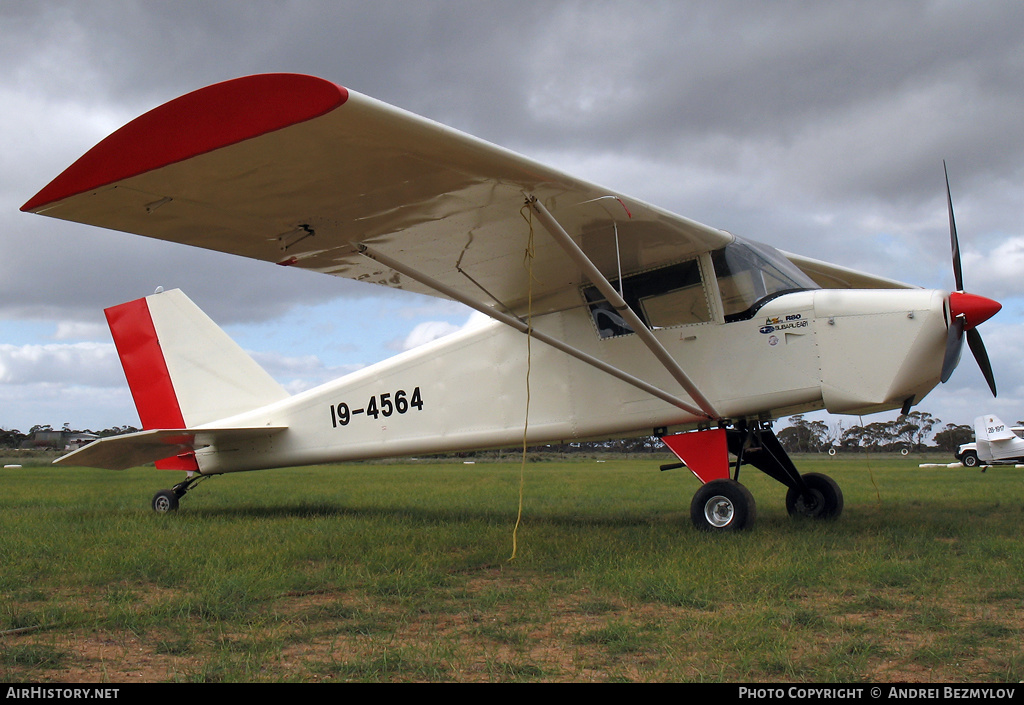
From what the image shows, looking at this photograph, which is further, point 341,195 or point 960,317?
point 960,317

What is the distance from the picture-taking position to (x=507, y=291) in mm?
7707

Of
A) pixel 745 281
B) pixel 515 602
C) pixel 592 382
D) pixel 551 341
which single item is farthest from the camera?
pixel 592 382

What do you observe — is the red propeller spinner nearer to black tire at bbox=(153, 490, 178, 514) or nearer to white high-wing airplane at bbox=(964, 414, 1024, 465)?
black tire at bbox=(153, 490, 178, 514)

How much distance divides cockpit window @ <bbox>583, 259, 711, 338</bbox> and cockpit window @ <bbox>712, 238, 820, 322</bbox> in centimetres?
19

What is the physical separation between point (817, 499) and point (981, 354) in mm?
2135

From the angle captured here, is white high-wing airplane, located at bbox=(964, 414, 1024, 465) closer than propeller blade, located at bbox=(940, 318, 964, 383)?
No

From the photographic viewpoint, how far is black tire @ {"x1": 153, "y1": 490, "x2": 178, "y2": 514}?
32.5 feet

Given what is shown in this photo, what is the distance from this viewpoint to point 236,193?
518 cm

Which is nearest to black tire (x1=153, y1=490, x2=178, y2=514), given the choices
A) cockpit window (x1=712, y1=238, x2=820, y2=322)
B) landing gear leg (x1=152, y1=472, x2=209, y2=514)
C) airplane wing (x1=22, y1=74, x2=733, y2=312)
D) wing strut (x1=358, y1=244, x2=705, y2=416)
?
landing gear leg (x1=152, y1=472, x2=209, y2=514)

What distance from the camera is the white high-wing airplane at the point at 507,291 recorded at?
14.7 ft

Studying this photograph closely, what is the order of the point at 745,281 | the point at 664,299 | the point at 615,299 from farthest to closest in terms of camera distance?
the point at 664,299, the point at 745,281, the point at 615,299

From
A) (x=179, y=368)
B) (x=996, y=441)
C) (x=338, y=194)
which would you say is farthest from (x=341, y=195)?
(x=996, y=441)

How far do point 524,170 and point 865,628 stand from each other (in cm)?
345

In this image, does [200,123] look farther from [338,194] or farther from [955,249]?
[955,249]
